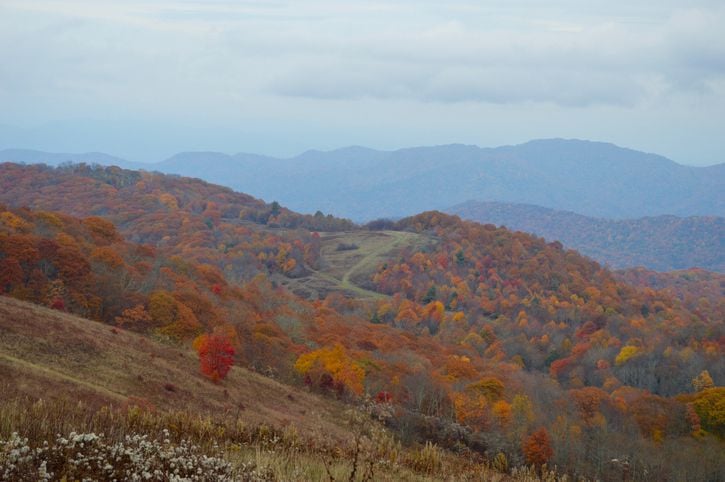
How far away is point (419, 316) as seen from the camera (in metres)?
114

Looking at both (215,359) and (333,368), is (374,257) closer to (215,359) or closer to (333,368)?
(333,368)

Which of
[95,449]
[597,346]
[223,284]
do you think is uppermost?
[95,449]

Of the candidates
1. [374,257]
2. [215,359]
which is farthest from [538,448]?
[374,257]

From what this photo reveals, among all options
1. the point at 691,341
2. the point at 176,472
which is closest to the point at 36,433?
the point at 176,472

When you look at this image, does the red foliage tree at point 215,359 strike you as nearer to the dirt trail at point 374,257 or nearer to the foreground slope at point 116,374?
the foreground slope at point 116,374

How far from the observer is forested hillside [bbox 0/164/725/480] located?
138 ft

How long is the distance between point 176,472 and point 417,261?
140m

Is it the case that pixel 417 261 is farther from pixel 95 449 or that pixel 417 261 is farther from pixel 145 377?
pixel 95 449

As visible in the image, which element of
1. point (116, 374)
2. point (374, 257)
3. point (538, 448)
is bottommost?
point (538, 448)

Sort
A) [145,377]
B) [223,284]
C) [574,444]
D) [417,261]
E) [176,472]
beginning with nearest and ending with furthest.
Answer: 1. [176,472]
2. [145,377]
3. [574,444]
4. [223,284]
5. [417,261]

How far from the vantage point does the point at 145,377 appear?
29531 mm

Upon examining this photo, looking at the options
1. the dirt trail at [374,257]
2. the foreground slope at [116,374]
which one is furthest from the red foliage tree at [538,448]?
the dirt trail at [374,257]

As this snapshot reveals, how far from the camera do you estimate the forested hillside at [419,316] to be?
42062 mm

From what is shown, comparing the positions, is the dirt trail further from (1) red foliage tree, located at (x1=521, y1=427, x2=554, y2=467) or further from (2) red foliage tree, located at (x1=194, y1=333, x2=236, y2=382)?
(2) red foliage tree, located at (x1=194, y1=333, x2=236, y2=382)
